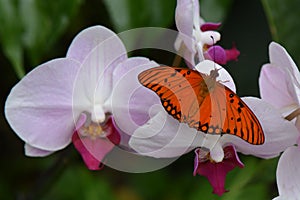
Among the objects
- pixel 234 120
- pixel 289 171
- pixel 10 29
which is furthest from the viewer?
pixel 10 29

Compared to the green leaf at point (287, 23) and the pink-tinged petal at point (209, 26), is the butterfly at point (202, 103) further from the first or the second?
the green leaf at point (287, 23)

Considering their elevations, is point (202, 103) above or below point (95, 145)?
above

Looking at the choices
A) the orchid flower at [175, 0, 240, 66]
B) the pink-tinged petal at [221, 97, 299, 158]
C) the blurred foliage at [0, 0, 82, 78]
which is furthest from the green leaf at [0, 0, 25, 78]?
the pink-tinged petal at [221, 97, 299, 158]

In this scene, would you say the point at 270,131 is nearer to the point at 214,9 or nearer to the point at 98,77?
the point at 98,77

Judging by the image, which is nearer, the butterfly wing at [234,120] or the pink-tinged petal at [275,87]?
the butterfly wing at [234,120]

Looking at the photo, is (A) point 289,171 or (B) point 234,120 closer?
(B) point 234,120

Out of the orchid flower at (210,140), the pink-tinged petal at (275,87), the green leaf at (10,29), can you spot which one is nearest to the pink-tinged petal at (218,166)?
the orchid flower at (210,140)

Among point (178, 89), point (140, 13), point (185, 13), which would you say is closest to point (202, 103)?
point (178, 89)

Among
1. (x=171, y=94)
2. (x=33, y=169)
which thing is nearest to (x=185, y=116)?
(x=171, y=94)
